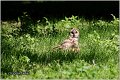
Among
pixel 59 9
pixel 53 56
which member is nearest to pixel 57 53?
pixel 53 56

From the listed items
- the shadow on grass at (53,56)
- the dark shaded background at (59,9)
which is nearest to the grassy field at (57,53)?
the shadow on grass at (53,56)

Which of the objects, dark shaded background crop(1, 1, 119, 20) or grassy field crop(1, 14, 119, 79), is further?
dark shaded background crop(1, 1, 119, 20)

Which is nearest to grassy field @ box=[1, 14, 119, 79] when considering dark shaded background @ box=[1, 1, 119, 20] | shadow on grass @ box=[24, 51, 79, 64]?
shadow on grass @ box=[24, 51, 79, 64]

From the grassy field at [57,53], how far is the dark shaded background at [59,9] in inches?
83.4

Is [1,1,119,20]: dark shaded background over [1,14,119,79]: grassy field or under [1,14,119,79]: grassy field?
over

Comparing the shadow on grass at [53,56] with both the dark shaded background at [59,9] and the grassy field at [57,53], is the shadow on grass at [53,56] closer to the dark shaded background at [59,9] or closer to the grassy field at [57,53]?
the grassy field at [57,53]

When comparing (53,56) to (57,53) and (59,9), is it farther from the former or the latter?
(59,9)

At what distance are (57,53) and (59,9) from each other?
18.7ft

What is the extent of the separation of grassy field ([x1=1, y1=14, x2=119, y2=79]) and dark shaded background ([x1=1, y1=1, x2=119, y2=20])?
212 cm

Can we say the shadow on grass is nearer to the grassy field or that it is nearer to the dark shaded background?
the grassy field

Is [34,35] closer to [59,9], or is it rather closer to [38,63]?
[38,63]

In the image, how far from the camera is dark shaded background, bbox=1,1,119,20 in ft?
39.2

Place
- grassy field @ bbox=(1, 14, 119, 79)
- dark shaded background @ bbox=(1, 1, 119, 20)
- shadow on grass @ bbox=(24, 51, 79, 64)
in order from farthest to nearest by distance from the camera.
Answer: dark shaded background @ bbox=(1, 1, 119, 20) → shadow on grass @ bbox=(24, 51, 79, 64) → grassy field @ bbox=(1, 14, 119, 79)

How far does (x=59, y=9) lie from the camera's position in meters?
12.9
